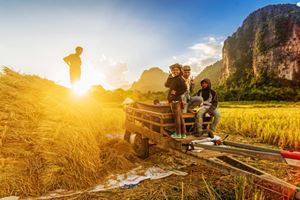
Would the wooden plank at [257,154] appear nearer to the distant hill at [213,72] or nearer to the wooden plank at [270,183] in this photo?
the wooden plank at [270,183]

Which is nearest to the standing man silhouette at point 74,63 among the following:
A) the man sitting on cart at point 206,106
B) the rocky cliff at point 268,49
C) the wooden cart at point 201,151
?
the wooden cart at point 201,151

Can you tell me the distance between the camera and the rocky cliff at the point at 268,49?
88.8m

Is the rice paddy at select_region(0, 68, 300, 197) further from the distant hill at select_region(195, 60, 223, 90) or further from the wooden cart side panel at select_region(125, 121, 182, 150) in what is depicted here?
the distant hill at select_region(195, 60, 223, 90)

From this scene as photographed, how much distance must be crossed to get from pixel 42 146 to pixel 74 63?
4312 mm

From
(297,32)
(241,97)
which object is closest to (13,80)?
(241,97)

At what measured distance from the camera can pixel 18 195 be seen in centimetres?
343

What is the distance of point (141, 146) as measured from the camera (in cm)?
568

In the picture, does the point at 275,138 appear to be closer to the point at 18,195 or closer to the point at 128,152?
the point at 128,152

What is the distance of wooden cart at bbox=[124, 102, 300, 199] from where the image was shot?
2732 mm

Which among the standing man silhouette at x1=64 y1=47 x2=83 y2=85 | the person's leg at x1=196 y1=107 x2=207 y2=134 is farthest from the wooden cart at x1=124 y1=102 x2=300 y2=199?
the standing man silhouette at x1=64 y1=47 x2=83 y2=85

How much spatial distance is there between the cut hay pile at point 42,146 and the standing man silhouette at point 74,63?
2.07 m

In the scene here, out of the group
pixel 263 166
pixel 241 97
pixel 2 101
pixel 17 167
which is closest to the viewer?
pixel 17 167

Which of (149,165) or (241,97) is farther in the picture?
(241,97)

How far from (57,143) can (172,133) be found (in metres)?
2.41
